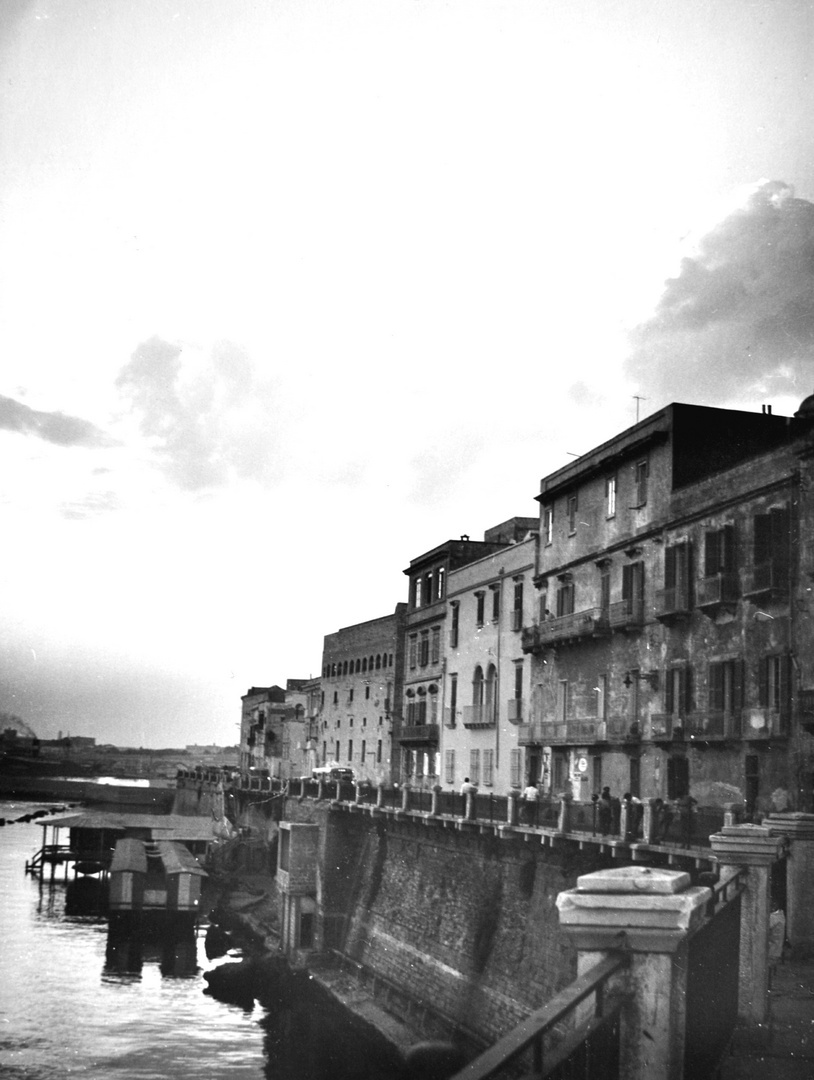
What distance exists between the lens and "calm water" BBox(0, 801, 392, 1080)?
34.0 metres

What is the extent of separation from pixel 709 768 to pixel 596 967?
2877 cm

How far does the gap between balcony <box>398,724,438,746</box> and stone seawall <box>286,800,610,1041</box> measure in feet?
34.1

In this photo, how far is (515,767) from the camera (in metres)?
49.0

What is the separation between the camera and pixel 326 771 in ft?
218

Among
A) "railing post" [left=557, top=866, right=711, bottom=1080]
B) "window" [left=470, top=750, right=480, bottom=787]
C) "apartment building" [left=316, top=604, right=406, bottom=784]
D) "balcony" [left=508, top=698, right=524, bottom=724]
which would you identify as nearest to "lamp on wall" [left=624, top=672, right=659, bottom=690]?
"balcony" [left=508, top=698, right=524, bottom=724]

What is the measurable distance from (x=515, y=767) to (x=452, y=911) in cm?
1267

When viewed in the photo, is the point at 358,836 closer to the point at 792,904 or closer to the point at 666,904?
the point at 792,904

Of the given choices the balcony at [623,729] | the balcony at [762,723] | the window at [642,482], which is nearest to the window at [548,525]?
the window at [642,482]

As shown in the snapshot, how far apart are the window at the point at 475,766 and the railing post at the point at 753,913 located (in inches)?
1582

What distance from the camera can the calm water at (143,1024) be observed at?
3397 centimetres

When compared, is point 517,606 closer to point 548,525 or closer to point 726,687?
point 548,525

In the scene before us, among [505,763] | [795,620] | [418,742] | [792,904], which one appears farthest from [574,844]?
[418,742]

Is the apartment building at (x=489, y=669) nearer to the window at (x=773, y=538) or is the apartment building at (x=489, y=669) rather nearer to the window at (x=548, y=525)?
the window at (x=548, y=525)

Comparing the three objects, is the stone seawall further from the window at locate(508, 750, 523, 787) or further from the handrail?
the handrail
